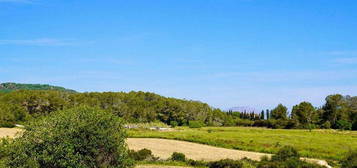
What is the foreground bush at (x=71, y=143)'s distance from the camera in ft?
54.8

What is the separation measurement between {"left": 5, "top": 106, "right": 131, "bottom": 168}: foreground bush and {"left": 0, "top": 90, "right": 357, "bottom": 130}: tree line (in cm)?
8293

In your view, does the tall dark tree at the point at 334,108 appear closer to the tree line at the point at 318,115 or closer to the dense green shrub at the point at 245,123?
the tree line at the point at 318,115

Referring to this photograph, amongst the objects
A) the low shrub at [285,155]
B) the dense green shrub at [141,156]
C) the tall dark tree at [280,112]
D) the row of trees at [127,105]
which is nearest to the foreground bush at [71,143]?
the dense green shrub at [141,156]

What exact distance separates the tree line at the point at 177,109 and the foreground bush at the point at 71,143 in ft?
272

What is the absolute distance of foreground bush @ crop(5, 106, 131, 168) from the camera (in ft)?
54.8

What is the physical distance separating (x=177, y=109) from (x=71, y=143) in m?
99.3

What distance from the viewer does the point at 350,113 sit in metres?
106

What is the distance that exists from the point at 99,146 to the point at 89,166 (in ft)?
3.15

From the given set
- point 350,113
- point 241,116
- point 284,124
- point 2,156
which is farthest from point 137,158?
point 241,116

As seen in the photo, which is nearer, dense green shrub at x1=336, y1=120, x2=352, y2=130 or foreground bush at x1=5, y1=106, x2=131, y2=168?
foreground bush at x1=5, y1=106, x2=131, y2=168

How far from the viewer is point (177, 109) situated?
116 meters

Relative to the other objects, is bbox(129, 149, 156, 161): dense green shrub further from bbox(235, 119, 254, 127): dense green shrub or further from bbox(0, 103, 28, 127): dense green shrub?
bbox(235, 119, 254, 127): dense green shrub

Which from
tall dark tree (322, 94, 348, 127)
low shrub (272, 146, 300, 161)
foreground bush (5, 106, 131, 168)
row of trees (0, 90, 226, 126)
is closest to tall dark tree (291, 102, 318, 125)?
tall dark tree (322, 94, 348, 127)

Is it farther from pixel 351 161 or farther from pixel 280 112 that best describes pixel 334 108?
pixel 351 161
